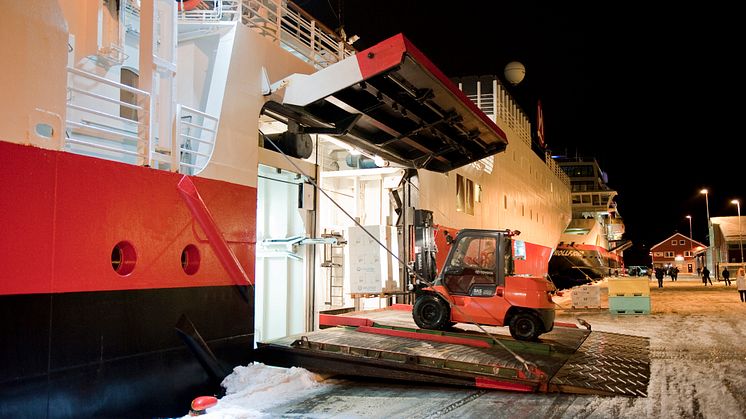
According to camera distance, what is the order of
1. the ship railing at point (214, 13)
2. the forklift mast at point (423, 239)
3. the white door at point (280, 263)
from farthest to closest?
the forklift mast at point (423, 239) < the white door at point (280, 263) < the ship railing at point (214, 13)

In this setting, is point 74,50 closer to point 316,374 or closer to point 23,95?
point 23,95

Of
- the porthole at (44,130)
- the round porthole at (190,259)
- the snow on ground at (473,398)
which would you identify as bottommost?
the snow on ground at (473,398)

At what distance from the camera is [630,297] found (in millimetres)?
18125

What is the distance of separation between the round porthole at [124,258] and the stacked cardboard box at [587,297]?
17.9 meters

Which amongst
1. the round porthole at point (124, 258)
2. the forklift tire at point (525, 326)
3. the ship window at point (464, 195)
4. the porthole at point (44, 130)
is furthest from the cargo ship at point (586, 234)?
the porthole at point (44, 130)

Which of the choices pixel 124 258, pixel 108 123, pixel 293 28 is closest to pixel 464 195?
pixel 293 28

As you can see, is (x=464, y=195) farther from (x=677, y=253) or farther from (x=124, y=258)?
(x=677, y=253)

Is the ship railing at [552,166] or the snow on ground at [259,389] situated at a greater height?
the ship railing at [552,166]

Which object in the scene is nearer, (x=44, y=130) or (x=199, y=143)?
(x=44, y=130)

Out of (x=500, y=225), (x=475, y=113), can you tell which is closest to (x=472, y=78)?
(x=500, y=225)

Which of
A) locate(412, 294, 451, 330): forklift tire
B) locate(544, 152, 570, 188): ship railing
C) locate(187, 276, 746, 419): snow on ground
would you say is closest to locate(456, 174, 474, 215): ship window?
locate(412, 294, 451, 330): forklift tire

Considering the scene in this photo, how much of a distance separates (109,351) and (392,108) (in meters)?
5.81

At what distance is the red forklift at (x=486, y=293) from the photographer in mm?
9812

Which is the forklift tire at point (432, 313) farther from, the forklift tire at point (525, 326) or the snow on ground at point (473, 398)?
the snow on ground at point (473, 398)
